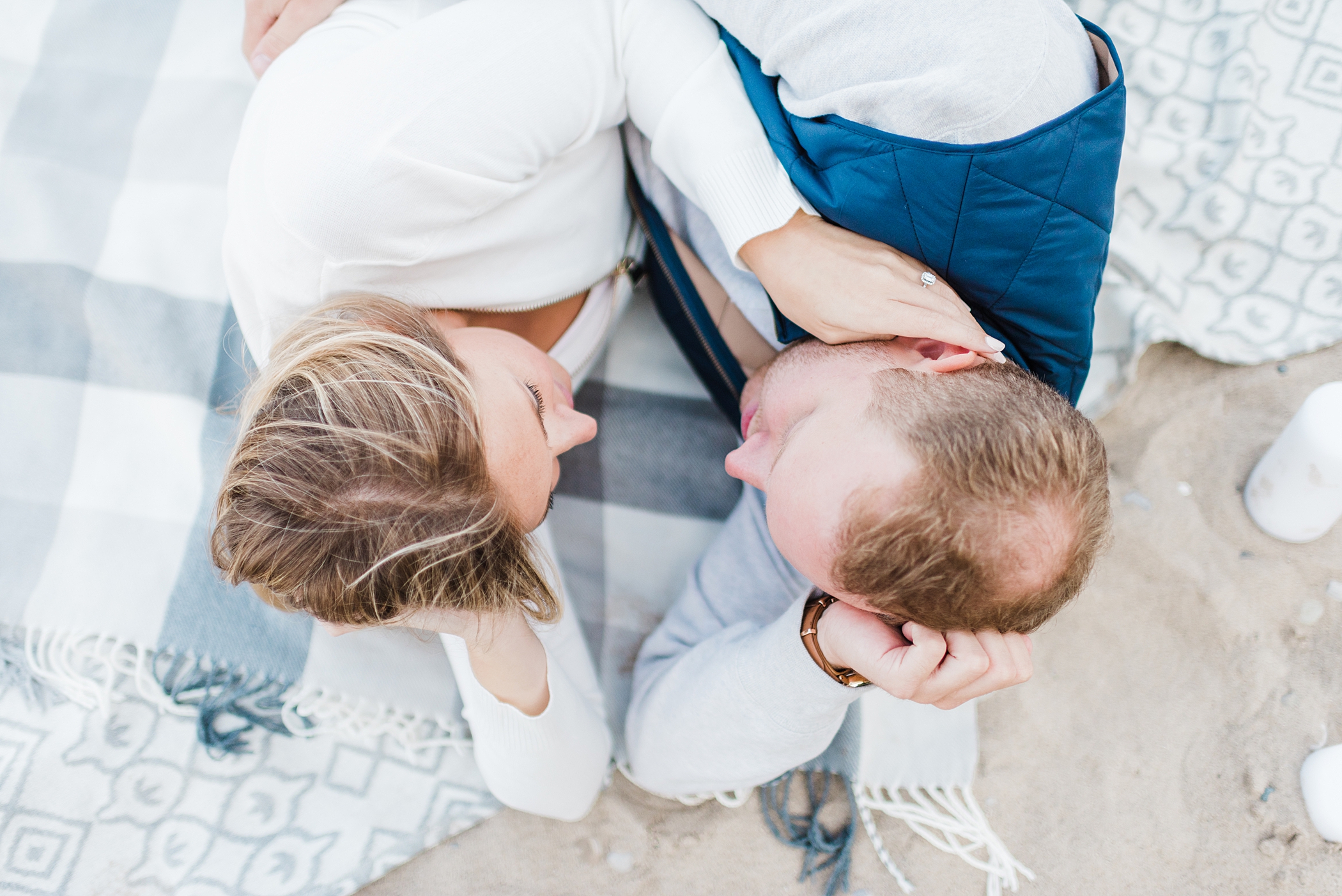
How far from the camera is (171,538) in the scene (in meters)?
1.28

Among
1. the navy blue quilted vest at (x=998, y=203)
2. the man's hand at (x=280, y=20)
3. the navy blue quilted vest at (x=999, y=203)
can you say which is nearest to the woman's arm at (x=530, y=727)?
the navy blue quilted vest at (x=998, y=203)

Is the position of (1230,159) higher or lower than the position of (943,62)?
lower

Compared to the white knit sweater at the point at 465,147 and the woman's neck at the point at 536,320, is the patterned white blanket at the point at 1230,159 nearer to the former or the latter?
the white knit sweater at the point at 465,147

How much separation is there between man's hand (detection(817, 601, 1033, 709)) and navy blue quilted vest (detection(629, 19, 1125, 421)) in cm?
37

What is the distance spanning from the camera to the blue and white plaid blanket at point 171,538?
3.96 feet

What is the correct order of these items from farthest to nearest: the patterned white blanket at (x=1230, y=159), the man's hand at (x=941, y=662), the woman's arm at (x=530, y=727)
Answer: the patterned white blanket at (x=1230, y=159)
the woman's arm at (x=530, y=727)
the man's hand at (x=941, y=662)

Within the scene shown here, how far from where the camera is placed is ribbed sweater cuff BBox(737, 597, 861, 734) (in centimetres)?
98

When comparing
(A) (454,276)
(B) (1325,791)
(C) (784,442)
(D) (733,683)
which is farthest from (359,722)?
(B) (1325,791)

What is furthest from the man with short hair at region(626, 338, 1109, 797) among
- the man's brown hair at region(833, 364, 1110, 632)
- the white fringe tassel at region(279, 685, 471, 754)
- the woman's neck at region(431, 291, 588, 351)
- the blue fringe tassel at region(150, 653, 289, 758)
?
the blue fringe tassel at region(150, 653, 289, 758)

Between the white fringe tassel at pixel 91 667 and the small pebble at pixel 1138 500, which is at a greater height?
the small pebble at pixel 1138 500

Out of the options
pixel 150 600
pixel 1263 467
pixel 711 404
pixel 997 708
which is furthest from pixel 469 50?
pixel 1263 467

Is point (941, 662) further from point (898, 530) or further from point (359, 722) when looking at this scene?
point (359, 722)

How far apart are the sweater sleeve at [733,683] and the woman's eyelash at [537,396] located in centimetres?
43

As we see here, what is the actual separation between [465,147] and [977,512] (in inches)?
26.8
